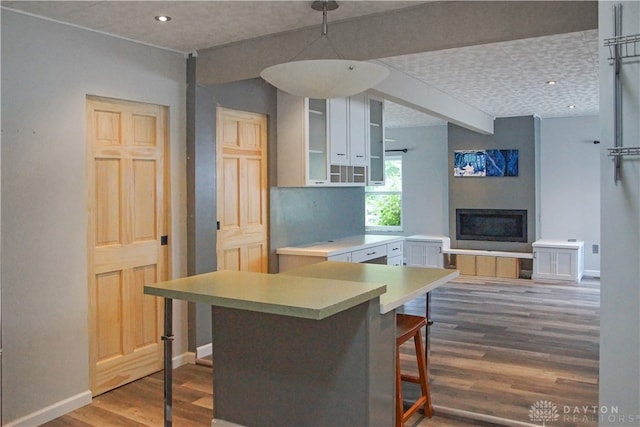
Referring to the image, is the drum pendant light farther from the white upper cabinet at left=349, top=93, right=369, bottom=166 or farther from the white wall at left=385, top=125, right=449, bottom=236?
the white wall at left=385, top=125, right=449, bottom=236

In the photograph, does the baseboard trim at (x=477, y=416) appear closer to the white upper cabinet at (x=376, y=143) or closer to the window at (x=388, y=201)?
the white upper cabinet at (x=376, y=143)

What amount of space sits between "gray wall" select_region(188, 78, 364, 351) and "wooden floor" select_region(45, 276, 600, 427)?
837 millimetres

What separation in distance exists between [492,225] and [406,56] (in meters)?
4.87

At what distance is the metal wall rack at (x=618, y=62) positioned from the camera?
1996 mm

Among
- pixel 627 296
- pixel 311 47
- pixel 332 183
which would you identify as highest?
pixel 311 47

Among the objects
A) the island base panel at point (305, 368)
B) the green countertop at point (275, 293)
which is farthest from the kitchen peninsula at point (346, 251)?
the green countertop at point (275, 293)

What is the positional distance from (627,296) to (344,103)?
3636mm

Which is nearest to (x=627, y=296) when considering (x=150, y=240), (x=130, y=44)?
(x=150, y=240)

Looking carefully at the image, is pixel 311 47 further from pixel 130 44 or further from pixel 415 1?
pixel 130 44

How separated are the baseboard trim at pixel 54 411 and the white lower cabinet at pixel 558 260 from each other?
257 inches

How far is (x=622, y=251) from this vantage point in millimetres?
2053

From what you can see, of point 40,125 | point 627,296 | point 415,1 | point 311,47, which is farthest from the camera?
point 311,47

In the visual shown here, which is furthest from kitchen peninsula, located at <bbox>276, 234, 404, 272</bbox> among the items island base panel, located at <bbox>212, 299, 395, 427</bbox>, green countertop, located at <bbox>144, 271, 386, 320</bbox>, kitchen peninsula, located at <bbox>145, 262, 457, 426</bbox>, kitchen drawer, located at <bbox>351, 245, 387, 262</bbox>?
green countertop, located at <bbox>144, 271, 386, 320</bbox>

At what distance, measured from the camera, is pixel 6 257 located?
2980mm
